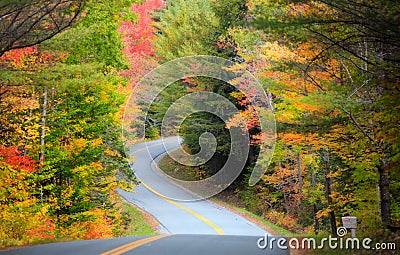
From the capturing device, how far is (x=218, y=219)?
1009 inches

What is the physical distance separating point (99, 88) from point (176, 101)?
568 inches

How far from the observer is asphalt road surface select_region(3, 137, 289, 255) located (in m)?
12.2

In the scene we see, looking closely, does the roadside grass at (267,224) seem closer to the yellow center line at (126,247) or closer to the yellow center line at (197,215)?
the yellow center line at (197,215)

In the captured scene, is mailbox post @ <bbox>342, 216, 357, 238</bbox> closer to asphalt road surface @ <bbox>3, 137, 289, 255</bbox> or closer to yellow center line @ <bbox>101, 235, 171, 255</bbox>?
asphalt road surface @ <bbox>3, 137, 289, 255</bbox>

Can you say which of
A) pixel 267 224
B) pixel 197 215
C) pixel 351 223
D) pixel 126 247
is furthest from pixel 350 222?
pixel 197 215

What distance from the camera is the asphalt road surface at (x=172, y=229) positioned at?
12242 millimetres

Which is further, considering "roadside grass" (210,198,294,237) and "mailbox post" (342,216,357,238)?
"roadside grass" (210,198,294,237)

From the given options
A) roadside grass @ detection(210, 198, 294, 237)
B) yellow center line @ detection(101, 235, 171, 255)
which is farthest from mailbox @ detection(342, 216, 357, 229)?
roadside grass @ detection(210, 198, 294, 237)

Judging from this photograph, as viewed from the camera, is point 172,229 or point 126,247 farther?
point 172,229

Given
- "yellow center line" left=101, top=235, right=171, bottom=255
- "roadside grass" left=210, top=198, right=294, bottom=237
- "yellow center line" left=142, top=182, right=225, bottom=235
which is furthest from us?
"roadside grass" left=210, top=198, right=294, bottom=237

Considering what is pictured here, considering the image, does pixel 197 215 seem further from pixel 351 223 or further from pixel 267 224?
pixel 351 223

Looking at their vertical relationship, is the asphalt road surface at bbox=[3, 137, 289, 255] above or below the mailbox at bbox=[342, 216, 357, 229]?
below

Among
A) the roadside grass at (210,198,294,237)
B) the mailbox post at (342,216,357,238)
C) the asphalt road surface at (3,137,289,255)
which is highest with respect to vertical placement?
the mailbox post at (342,216,357,238)

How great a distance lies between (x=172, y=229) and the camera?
23.5 meters
